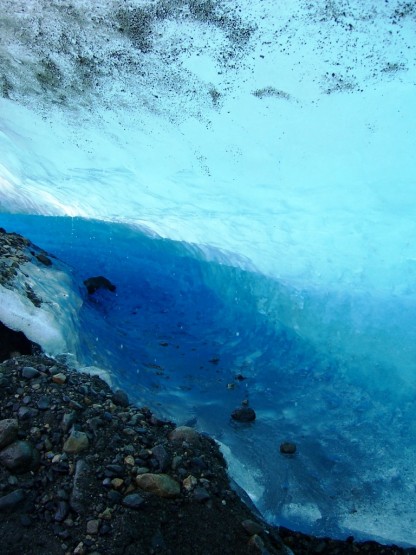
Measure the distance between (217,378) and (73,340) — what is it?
157 cm

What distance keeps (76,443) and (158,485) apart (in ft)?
1.74

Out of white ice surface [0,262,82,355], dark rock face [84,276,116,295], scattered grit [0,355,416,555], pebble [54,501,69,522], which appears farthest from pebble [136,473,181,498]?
dark rock face [84,276,116,295]

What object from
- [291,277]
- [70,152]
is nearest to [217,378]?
[291,277]

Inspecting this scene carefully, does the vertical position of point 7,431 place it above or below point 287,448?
above

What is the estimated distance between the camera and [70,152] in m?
5.45

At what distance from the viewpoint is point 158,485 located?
2459 mm

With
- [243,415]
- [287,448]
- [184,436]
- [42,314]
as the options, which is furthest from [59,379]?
[287,448]

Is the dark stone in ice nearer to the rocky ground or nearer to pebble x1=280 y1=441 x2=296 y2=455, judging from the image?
the rocky ground

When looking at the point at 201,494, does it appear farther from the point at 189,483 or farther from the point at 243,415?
the point at 243,415

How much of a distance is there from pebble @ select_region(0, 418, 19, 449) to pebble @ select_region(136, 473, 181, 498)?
2.45 feet

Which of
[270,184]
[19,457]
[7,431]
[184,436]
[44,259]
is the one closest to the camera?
[19,457]

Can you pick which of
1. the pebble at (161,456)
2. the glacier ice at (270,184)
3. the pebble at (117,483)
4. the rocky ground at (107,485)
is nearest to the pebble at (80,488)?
the rocky ground at (107,485)

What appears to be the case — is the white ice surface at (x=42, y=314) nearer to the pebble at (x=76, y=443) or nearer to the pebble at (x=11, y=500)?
the pebble at (x=76, y=443)

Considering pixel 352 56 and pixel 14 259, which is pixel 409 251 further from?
pixel 14 259
